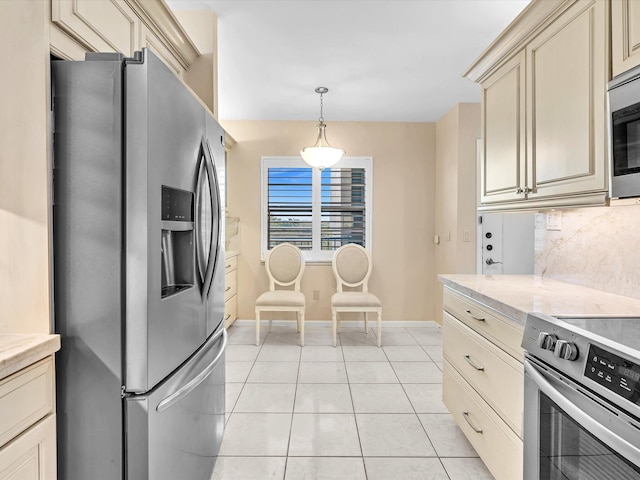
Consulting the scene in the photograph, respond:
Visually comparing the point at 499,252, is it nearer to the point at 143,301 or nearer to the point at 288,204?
the point at 288,204


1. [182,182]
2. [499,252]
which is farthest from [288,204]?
[182,182]

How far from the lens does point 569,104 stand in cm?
173

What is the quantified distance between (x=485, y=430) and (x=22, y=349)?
188 centimetres

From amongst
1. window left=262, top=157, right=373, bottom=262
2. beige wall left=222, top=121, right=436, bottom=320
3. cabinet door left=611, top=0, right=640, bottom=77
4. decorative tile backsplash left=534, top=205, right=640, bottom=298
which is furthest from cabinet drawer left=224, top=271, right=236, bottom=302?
cabinet door left=611, top=0, right=640, bottom=77

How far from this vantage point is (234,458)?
2115 mm

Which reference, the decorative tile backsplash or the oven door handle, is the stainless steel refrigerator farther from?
the decorative tile backsplash

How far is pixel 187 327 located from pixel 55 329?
433mm

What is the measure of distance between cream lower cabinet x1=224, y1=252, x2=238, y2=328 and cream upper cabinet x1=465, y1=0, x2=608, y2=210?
2845mm

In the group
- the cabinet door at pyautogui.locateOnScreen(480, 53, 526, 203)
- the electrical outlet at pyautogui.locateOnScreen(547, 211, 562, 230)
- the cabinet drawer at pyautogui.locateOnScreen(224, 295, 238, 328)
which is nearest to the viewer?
the cabinet door at pyautogui.locateOnScreen(480, 53, 526, 203)

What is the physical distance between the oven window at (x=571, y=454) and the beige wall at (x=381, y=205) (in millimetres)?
3688

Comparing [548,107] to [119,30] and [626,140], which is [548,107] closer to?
[626,140]

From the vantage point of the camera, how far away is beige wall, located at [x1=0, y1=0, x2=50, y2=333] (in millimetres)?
1146

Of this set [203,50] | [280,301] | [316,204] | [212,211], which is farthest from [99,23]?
[316,204]

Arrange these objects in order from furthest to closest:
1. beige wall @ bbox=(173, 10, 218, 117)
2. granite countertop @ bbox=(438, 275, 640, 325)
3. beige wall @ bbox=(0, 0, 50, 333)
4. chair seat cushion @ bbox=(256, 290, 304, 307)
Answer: chair seat cushion @ bbox=(256, 290, 304, 307) < beige wall @ bbox=(173, 10, 218, 117) < granite countertop @ bbox=(438, 275, 640, 325) < beige wall @ bbox=(0, 0, 50, 333)
